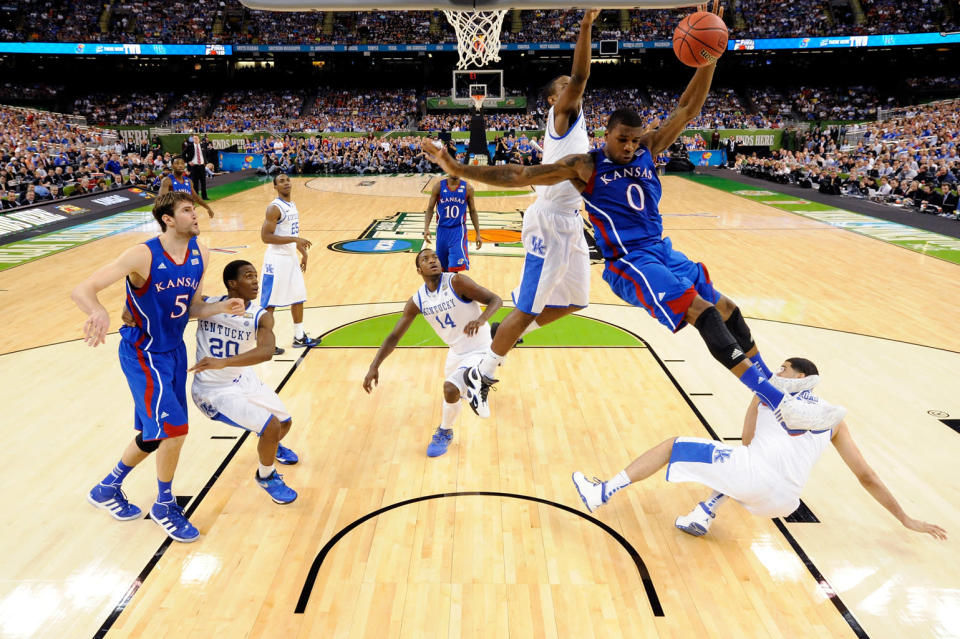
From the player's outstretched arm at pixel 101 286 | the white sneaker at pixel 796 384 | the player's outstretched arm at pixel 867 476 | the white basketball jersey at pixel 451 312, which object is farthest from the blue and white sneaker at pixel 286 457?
the player's outstretched arm at pixel 867 476

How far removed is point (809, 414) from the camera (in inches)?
133

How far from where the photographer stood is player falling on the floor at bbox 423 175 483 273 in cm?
804

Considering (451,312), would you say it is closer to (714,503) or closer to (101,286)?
(714,503)

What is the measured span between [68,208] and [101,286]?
15765mm

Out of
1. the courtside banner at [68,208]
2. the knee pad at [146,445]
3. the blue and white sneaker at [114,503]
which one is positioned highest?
the knee pad at [146,445]

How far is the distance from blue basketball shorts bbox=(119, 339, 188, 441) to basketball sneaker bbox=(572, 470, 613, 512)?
7.63 ft

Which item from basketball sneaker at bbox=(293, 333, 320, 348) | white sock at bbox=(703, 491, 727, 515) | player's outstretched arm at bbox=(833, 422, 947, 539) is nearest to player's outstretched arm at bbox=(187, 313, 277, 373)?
white sock at bbox=(703, 491, 727, 515)

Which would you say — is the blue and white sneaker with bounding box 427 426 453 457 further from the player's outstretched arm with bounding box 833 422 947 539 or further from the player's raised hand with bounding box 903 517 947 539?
the player's raised hand with bounding box 903 517 947 539

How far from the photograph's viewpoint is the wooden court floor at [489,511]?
10.6 ft

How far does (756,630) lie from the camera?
313cm

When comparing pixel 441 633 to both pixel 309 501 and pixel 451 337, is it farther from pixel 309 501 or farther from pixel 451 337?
pixel 451 337

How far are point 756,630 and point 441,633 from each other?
1486 millimetres

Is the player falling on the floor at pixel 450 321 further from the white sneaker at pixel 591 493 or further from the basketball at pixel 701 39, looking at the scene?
the basketball at pixel 701 39

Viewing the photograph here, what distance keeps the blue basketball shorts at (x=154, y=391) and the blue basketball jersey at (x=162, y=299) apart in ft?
0.19
